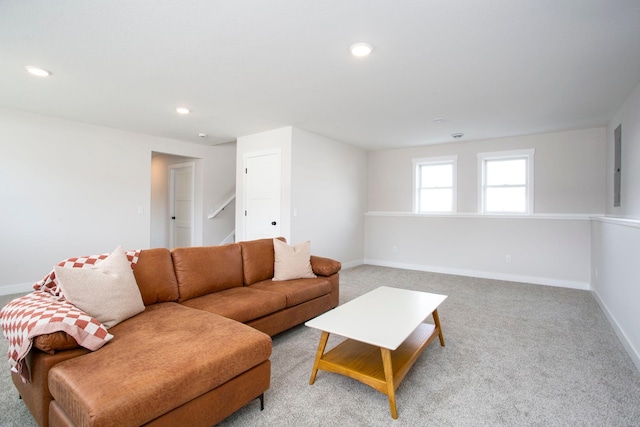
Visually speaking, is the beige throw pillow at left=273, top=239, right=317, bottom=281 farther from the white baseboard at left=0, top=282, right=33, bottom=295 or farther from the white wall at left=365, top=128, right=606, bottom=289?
the white baseboard at left=0, top=282, right=33, bottom=295

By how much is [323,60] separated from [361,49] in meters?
0.35

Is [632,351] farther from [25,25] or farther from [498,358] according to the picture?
[25,25]

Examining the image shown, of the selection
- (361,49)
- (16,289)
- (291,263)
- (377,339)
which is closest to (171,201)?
(16,289)

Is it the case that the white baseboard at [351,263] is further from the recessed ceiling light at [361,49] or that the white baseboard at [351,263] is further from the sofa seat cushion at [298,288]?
the recessed ceiling light at [361,49]

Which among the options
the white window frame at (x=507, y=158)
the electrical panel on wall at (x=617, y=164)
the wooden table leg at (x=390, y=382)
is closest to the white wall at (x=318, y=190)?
the white window frame at (x=507, y=158)

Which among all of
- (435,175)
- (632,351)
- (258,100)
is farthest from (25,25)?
(435,175)

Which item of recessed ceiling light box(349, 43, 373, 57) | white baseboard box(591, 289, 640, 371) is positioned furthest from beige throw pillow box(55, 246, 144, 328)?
white baseboard box(591, 289, 640, 371)

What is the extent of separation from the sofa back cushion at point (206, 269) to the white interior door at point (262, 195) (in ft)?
6.25

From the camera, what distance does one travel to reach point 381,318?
2.14m

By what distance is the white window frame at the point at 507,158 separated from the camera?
5.06 meters

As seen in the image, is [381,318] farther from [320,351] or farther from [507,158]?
[507,158]

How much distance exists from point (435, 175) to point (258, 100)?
12.5 feet

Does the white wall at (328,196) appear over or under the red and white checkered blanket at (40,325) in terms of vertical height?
over

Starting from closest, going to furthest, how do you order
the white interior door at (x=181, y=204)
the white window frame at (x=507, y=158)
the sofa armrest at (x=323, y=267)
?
1. the sofa armrest at (x=323, y=267)
2. the white window frame at (x=507, y=158)
3. the white interior door at (x=181, y=204)
